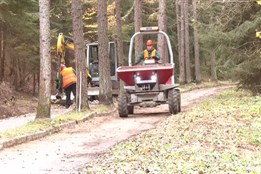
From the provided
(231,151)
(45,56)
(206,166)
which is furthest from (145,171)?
(45,56)

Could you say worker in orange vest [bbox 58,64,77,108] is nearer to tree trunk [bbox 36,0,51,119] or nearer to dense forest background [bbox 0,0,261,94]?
dense forest background [bbox 0,0,261,94]

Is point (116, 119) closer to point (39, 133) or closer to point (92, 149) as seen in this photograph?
point (39, 133)

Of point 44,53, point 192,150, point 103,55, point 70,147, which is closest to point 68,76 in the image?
point 103,55

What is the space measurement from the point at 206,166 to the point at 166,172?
0.73 meters

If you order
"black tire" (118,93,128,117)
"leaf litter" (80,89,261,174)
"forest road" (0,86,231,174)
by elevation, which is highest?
"black tire" (118,93,128,117)

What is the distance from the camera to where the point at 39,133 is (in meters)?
12.7

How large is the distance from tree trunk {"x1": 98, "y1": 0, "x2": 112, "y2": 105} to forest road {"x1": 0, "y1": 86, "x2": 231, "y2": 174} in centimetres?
466

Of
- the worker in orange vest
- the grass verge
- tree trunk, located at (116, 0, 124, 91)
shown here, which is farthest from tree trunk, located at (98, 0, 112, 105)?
tree trunk, located at (116, 0, 124, 91)

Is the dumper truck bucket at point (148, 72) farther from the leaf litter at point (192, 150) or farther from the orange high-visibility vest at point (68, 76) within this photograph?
the orange high-visibility vest at point (68, 76)

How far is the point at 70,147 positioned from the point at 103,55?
10.1 meters

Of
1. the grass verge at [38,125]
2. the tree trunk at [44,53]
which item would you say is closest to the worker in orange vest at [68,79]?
the grass verge at [38,125]

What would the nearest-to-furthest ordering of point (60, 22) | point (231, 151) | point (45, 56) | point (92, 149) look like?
point (231, 151) → point (92, 149) → point (45, 56) → point (60, 22)

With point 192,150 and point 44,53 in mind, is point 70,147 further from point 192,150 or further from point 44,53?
point 44,53

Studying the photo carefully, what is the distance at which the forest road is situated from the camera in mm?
9070
